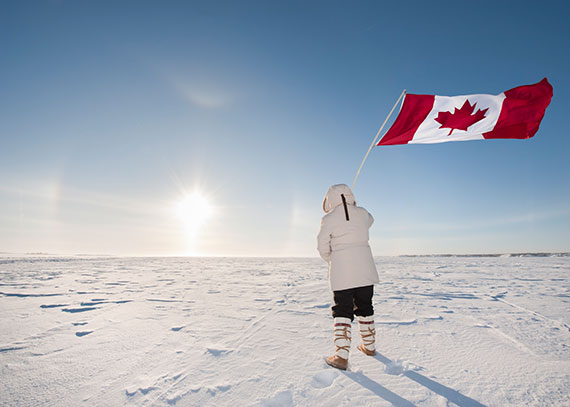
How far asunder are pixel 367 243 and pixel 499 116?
317 cm

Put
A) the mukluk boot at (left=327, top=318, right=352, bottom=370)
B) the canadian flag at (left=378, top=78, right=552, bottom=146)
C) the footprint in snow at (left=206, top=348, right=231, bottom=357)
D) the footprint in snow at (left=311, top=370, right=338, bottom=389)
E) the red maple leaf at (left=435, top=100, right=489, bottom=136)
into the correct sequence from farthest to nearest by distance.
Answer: the red maple leaf at (left=435, top=100, right=489, bottom=136) < the canadian flag at (left=378, top=78, right=552, bottom=146) < the footprint in snow at (left=206, top=348, right=231, bottom=357) < the mukluk boot at (left=327, top=318, right=352, bottom=370) < the footprint in snow at (left=311, top=370, right=338, bottom=389)

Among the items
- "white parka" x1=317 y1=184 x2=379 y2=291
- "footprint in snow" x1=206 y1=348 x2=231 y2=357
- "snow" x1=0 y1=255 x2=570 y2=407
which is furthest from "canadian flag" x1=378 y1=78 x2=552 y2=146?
"footprint in snow" x1=206 y1=348 x2=231 y2=357

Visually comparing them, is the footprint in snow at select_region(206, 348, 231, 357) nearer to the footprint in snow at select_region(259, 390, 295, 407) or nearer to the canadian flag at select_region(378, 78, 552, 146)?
the footprint in snow at select_region(259, 390, 295, 407)

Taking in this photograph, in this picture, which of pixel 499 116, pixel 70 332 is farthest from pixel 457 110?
pixel 70 332

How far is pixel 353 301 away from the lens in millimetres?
2486

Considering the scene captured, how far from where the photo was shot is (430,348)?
2.48 metres

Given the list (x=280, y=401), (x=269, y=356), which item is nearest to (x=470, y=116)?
(x=269, y=356)

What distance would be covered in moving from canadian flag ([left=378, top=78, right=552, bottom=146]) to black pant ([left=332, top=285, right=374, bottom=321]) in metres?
2.43

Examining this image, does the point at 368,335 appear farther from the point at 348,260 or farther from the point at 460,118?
the point at 460,118

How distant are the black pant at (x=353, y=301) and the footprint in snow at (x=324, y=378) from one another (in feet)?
1.58

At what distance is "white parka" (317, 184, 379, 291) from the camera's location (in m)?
2.43

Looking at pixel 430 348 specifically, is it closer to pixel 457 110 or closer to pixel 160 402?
pixel 160 402

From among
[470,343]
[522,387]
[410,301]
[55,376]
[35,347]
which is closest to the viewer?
[522,387]

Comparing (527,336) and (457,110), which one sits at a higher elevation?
(457,110)
